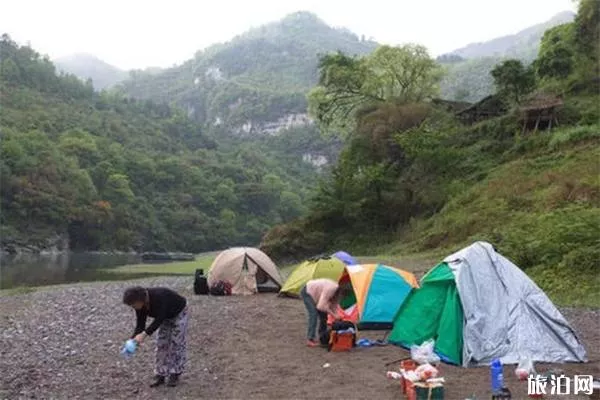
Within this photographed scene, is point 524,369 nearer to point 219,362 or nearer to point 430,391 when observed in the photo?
point 430,391

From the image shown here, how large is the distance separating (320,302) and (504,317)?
3.47 metres

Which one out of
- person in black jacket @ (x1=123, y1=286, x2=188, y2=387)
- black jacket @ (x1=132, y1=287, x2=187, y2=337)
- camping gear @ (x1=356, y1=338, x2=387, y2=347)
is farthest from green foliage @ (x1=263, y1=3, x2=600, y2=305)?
black jacket @ (x1=132, y1=287, x2=187, y2=337)

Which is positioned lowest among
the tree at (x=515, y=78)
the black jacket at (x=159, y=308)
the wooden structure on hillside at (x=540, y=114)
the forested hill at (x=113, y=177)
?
the forested hill at (x=113, y=177)

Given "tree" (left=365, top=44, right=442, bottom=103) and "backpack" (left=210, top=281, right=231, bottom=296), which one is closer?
"backpack" (left=210, top=281, right=231, bottom=296)

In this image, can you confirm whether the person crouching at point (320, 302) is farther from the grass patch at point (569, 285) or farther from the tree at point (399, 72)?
the tree at point (399, 72)

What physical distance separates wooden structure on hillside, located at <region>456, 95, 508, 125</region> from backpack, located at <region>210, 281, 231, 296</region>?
112 ft

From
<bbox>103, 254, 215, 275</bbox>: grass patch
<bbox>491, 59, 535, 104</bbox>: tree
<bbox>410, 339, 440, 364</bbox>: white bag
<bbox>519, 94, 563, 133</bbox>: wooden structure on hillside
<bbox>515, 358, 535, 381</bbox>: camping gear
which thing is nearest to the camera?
<bbox>515, 358, 535, 381</bbox>: camping gear

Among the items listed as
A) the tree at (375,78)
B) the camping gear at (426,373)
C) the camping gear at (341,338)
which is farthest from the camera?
the tree at (375,78)

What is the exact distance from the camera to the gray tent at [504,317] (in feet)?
37.5

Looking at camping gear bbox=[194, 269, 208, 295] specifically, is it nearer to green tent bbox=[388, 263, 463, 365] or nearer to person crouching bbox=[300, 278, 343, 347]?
person crouching bbox=[300, 278, 343, 347]

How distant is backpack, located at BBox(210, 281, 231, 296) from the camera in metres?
22.2

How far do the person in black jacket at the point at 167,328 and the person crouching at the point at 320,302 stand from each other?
3.25 meters

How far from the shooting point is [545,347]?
1159 centimetres

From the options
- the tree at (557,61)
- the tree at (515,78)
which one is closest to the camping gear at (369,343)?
the tree at (515,78)
